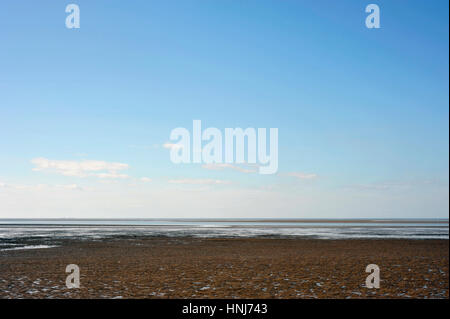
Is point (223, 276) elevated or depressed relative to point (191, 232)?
elevated

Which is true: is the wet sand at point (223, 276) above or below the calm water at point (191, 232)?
above

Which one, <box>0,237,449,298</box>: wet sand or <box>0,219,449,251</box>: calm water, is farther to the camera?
<box>0,219,449,251</box>: calm water

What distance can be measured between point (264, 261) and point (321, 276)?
5698 mm

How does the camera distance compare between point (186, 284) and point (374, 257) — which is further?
point (374, 257)

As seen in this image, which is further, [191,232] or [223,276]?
[191,232]

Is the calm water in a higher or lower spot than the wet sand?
lower

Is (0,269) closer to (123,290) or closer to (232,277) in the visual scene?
(123,290)

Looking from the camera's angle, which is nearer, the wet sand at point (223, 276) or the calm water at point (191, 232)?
the wet sand at point (223, 276)
